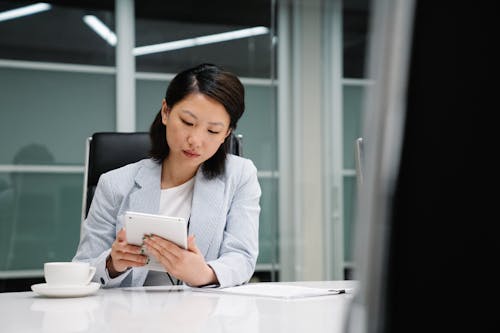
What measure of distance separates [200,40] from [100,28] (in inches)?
27.0

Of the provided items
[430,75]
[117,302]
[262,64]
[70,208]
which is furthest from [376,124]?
[262,64]

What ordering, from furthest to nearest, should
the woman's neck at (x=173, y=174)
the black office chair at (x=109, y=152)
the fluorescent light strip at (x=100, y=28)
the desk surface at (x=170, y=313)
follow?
the fluorescent light strip at (x=100, y=28) < the black office chair at (x=109, y=152) < the woman's neck at (x=173, y=174) < the desk surface at (x=170, y=313)

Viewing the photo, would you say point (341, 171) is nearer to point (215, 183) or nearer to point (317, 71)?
point (317, 71)

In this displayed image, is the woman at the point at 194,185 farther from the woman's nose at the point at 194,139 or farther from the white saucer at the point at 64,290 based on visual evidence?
the white saucer at the point at 64,290

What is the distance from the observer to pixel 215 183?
80.7 inches

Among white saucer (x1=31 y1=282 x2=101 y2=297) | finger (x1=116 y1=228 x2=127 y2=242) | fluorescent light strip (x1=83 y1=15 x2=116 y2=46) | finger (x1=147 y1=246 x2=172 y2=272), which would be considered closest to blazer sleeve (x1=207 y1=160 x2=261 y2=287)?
finger (x1=147 y1=246 x2=172 y2=272)

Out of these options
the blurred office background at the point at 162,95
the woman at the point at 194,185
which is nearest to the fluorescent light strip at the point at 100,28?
the blurred office background at the point at 162,95

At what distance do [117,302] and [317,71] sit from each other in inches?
139

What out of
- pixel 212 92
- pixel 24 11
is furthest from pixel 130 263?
pixel 24 11

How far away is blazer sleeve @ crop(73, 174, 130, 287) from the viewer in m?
1.76

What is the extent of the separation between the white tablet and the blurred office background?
2843 millimetres

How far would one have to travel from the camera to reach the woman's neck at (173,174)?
2.13 m

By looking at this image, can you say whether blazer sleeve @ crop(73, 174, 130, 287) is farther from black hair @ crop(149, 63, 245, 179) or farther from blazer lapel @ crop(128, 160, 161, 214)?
black hair @ crop(149, 63, 245, 179)

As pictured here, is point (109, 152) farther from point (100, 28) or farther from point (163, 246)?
point (100, 28)
